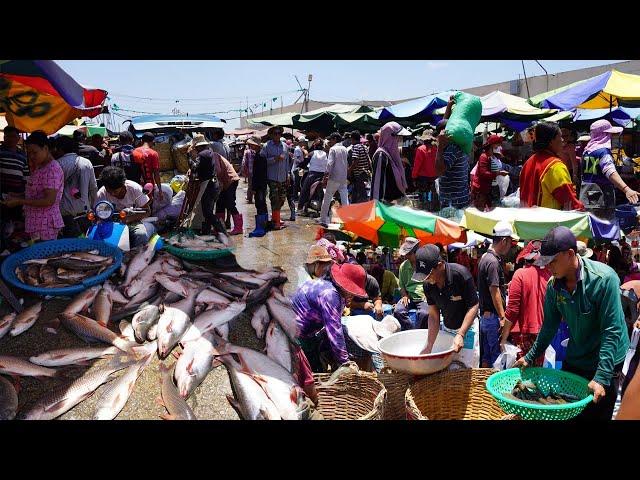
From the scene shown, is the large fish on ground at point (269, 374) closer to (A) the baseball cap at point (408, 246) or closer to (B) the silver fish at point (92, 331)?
(B) the silver fish at point (92, 331)

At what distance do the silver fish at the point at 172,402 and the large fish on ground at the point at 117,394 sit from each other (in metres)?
A: 0.21

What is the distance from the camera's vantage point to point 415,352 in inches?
187

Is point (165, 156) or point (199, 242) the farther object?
point (165, 156)

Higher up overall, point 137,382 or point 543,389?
point 543,389

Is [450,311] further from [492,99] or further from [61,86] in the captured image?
[492,99]

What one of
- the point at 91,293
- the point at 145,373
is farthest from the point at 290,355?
the point at 91,293

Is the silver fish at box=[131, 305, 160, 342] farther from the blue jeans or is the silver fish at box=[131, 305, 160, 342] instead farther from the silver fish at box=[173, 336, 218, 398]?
the blue jeans

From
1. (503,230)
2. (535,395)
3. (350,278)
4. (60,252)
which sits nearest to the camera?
(535,395)

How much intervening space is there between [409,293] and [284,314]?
75.5 inches

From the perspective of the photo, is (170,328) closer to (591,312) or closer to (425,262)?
(425,262)

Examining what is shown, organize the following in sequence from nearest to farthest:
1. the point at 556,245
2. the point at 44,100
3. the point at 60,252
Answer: the point at 556,245
the point at 60,252
the point at 44,100

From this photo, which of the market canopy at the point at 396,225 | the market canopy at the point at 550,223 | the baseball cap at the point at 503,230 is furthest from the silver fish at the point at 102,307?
the market canopy at the point at 550,223

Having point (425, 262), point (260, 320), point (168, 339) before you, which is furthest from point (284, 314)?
point (425, 262)

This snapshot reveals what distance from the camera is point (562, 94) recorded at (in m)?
11.9
